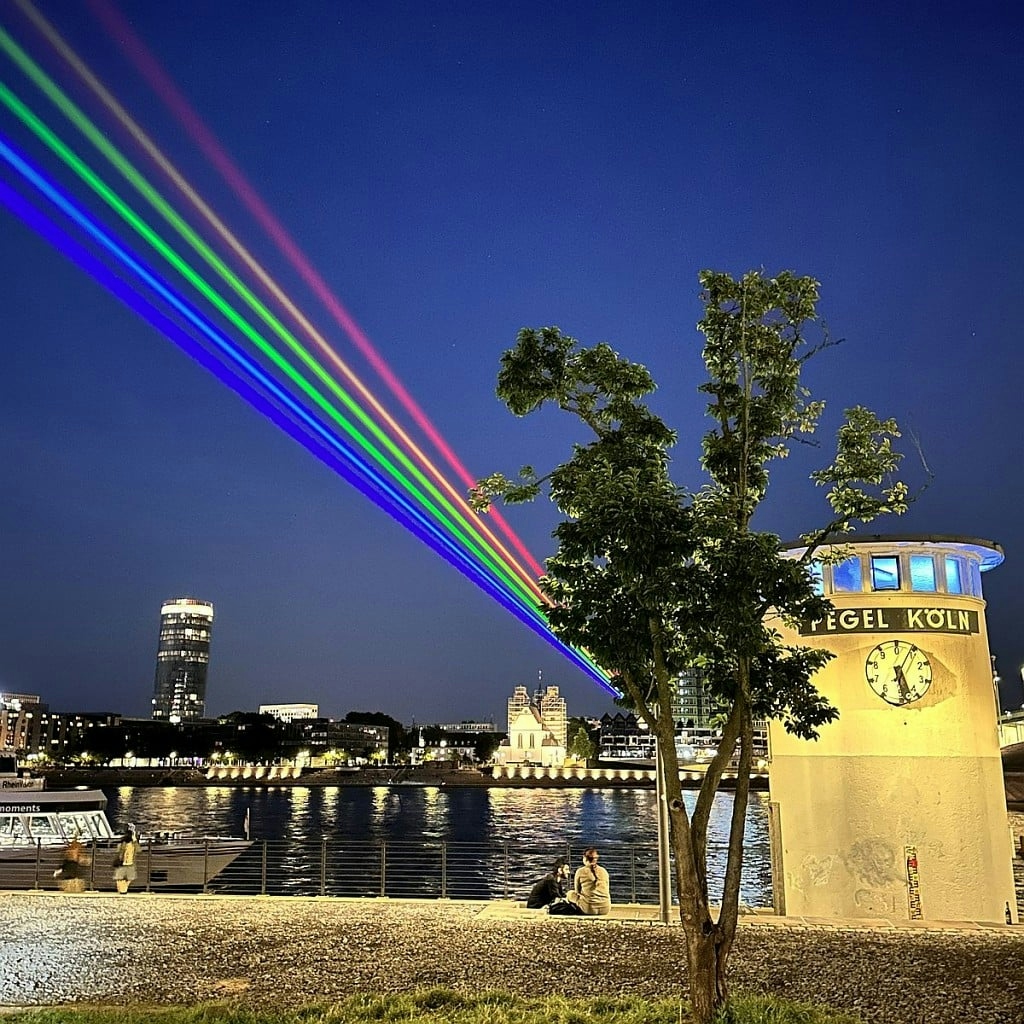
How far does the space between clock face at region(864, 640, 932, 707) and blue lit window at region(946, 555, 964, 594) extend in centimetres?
121

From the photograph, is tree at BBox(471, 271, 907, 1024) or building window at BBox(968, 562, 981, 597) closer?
tree at BBox(471, 271, 907, 1024)

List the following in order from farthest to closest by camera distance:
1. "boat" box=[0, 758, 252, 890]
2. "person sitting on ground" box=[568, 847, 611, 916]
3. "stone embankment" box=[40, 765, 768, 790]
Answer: "stone embankment" box=[40, 765, 768, 790], "boat" box=[0, 758, 252, 890], "person sitting on ground" box=[568, 847, 611, 916]

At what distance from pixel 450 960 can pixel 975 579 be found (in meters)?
10.6

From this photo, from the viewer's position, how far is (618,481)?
886 centimetres

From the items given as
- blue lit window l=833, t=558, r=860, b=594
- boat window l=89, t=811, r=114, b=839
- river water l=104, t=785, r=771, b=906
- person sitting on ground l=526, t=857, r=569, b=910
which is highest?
blue lit window l=833, t=558, r=860, b=594

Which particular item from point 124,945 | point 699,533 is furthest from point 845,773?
point 124,945

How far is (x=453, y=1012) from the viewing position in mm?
10219

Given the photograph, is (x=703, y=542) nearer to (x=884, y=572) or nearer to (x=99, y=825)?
(x=884, y=572)

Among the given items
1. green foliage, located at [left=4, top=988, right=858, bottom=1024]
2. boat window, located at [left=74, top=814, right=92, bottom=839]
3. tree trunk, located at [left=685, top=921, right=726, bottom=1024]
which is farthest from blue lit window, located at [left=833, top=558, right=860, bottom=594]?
boat window, located at [left=74, top=814, right=92, bottom=839]

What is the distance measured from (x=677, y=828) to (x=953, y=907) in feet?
28.1

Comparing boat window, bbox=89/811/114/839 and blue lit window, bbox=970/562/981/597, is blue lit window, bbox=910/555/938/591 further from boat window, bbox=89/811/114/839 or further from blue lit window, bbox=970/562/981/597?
boat window, bbox=89/811/114/839

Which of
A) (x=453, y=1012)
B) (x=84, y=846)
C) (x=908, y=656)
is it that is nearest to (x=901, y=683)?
(x=908, y=656)

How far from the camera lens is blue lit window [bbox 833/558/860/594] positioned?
15891mm

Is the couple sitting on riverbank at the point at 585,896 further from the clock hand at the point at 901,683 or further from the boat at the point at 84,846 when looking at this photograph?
the boat at the point at 84,846
